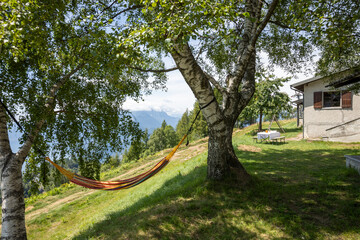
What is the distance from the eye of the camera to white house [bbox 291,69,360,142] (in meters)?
13.8

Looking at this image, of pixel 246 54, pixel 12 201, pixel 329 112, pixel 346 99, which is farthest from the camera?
pixel 329 112

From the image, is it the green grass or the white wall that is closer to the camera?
the green grass

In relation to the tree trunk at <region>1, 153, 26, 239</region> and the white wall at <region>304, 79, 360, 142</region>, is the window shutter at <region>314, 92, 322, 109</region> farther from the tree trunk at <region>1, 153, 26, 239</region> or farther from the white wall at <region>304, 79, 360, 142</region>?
the tree trunk at <region>1, 153, 26, 239</region>

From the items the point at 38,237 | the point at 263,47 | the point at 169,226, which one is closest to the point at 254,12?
the point at 263,47

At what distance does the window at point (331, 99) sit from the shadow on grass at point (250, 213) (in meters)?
11.5

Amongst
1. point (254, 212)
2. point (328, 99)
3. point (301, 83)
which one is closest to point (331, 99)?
point (328, 99)

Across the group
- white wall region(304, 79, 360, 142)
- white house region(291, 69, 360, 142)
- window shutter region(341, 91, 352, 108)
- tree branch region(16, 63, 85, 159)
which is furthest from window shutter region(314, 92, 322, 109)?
tree branch region(16, 63, 85, 159)

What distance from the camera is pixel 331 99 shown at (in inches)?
577

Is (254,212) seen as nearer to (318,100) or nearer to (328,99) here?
(318,100)

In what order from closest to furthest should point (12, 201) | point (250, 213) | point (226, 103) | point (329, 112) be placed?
point (250, 213), point (12, 201), point (226, 103), point (329, 112)

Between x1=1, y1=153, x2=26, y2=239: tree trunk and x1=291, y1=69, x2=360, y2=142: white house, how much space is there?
16.4 meters

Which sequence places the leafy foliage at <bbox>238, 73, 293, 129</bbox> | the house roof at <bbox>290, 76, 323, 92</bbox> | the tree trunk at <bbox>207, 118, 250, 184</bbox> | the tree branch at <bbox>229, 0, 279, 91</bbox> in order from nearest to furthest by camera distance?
the tree trunk at <bbox>207, 118, 250, 184</bbox>, the tree branch at <bbox>229, 0, 279, 91</bbox>, the house roof at <bbox>290, 76, 323, 92</bbox>, the leafy foliage at <bbox>238, 73, 293, 129</bbox>

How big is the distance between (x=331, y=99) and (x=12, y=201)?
59.5 ft

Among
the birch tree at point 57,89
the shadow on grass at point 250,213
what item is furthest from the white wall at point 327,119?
the birch tree at point 57,89
